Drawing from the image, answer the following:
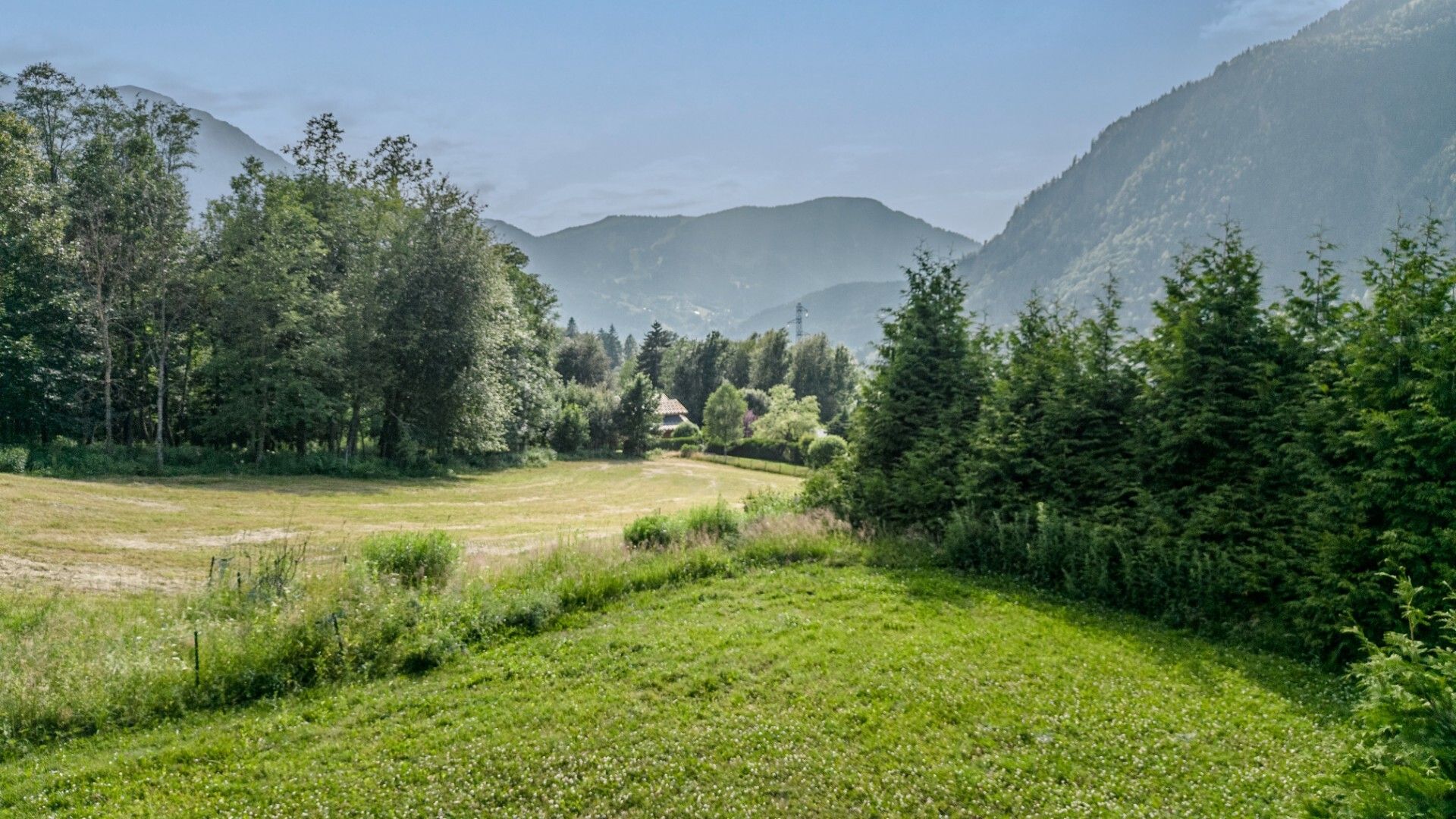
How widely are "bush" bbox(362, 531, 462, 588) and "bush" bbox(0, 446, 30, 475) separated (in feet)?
63.5

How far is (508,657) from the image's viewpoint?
8352 millimetres

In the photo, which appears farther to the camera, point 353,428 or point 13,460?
point 353,428

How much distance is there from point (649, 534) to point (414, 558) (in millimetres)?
4449

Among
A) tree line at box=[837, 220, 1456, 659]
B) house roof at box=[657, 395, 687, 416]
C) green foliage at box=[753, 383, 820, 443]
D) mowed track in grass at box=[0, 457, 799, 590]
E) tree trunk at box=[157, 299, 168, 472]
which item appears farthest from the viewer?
house roof at box=[657, 395, 687, 416]

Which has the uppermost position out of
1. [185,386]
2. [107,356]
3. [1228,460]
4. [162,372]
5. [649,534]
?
[107,356]

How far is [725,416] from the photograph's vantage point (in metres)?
60.7

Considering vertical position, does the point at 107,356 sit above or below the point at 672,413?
above

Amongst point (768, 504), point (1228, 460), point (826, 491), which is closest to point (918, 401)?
point (826, 491)

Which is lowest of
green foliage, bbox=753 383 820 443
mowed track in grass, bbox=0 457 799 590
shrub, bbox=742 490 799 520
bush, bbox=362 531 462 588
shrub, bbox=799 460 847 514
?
mowed track in grass, bbox=0 457 799 590

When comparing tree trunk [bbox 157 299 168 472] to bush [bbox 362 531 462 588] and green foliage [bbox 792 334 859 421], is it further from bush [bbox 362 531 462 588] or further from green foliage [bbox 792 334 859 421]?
green foliage [bbox 792 334 859 421]

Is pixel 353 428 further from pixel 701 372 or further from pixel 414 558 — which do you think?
pixel 701 372

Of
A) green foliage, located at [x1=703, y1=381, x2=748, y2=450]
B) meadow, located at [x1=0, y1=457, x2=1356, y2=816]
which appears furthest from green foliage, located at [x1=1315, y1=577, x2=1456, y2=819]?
green foliage, located at [x1=703, y1=381, x2=748, y2=450]

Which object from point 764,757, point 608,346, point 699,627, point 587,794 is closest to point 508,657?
point 699,627

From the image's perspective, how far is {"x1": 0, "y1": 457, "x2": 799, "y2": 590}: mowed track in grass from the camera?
12805mm
